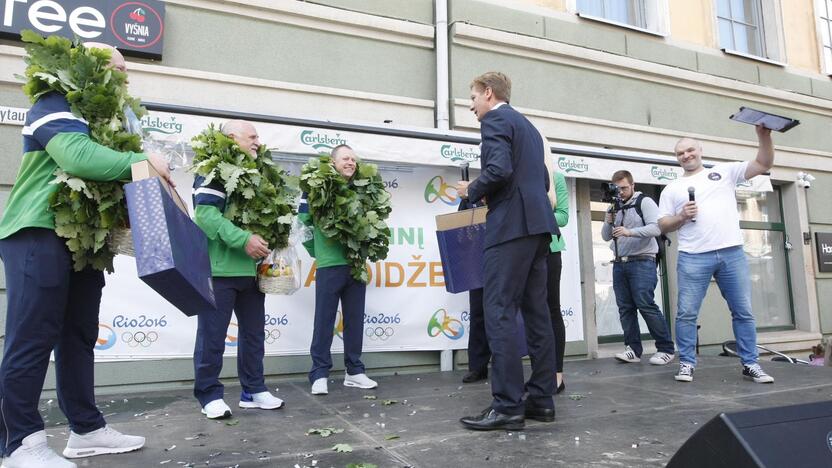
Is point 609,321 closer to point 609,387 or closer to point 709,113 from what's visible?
point 609,387

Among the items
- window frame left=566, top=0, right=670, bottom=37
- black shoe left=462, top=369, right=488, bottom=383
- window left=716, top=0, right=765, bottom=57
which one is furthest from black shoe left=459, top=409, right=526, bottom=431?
window left=716, top=0, right=765, bottom=57

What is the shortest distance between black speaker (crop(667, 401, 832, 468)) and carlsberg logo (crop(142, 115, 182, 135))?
167 inches

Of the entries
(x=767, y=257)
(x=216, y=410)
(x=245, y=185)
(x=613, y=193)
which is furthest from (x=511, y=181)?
(x=767, y=257)

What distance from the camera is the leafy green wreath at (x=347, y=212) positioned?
4.52 metres

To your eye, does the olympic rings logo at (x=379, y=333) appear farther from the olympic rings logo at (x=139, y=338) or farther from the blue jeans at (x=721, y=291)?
the blue jeans at (x=721, y=291)

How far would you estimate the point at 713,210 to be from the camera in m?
4.92

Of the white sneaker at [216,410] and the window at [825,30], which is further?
the window at [825,30]

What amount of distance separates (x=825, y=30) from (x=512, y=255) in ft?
34.1

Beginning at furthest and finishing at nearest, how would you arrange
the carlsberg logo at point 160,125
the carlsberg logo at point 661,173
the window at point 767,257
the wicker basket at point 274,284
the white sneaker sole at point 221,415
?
the window at point 767,257
the carlsberg logo at point 661,173
the carlsberg logo at point 160,125
the wicker basket at point 274,284
the white sneaker sole at point 221,415

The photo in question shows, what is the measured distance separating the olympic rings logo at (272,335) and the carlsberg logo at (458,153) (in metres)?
2.36

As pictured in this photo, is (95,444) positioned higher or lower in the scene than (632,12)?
lower

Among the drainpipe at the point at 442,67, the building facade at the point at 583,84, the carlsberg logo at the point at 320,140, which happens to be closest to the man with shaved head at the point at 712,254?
the building facade at the point at 583,84

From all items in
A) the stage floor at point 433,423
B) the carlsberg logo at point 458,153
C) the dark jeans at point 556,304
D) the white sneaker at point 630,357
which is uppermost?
the carlsberg logo at point 458,153

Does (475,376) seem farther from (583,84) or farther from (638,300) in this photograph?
(583,84)
